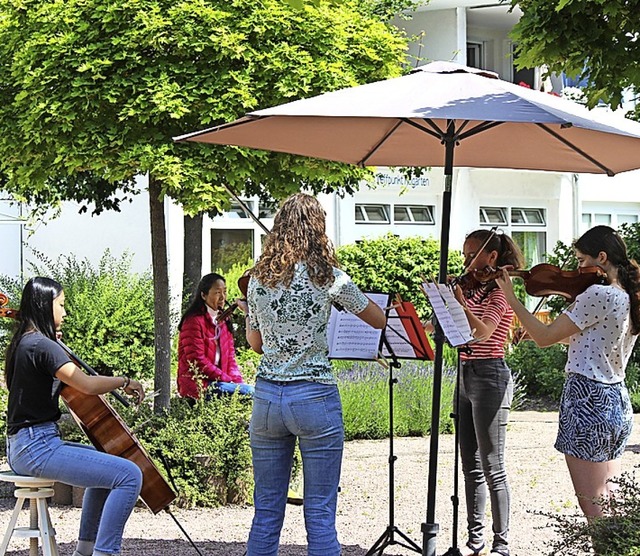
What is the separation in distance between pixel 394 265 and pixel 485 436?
10.5 meters

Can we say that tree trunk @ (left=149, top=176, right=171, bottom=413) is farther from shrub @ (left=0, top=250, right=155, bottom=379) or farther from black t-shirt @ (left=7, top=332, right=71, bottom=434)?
shrub @ (left=0, top=250, right=155, bottom=379)

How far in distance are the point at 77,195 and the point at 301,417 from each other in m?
6.97

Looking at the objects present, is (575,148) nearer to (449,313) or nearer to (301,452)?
(449,313)

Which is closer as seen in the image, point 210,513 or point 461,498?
point 210,513

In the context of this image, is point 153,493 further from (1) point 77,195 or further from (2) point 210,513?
(1) point 77,195

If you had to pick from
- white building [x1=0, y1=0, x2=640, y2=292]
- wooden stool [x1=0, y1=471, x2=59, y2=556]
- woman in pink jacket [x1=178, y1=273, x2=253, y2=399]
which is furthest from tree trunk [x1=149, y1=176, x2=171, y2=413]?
white building [x1=0, y1=0, x2=640, y2=292]

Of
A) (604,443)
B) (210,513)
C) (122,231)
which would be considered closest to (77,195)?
(210,513)

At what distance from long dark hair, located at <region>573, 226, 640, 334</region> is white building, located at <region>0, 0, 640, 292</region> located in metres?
11.4

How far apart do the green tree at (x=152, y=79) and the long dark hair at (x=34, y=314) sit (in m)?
2.02

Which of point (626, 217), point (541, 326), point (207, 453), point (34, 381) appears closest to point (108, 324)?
point (207, 453)

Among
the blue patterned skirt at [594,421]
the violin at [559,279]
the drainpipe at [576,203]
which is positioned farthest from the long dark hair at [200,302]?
the drainpipe at [576,203]

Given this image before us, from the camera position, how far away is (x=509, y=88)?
5598 millimetres

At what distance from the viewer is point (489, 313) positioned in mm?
6172

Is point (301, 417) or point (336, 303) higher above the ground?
point (336, 303)
